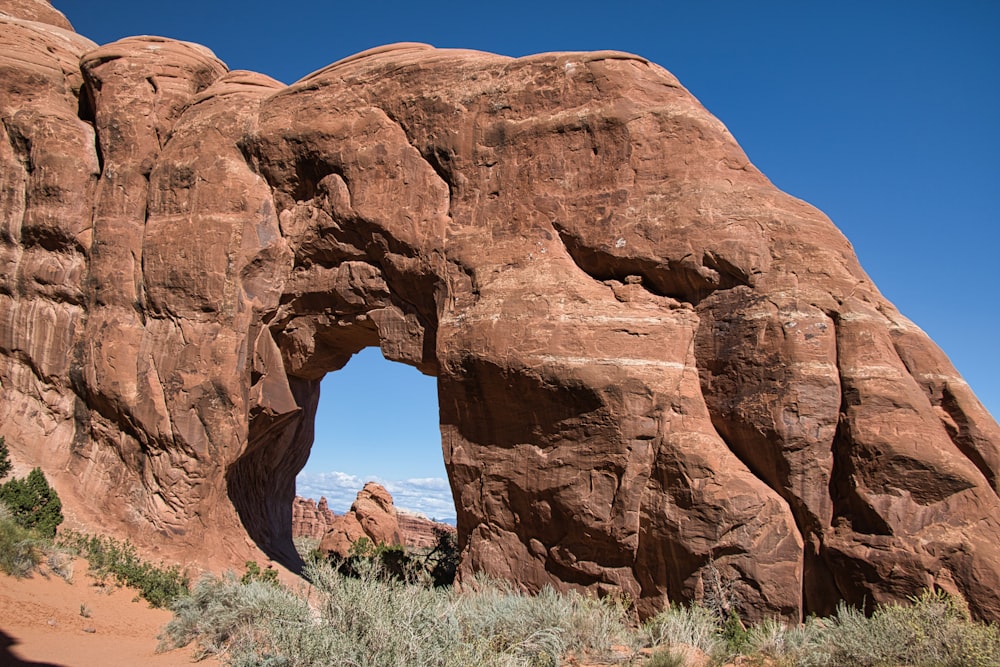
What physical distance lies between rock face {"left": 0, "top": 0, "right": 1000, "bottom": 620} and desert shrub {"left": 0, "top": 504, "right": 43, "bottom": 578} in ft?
5.03

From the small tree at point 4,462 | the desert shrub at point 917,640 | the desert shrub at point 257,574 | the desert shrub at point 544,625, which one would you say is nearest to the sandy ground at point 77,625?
the desert shrub at point 257,574

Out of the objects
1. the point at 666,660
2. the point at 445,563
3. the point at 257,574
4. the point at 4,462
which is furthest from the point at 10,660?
the point at 445,563

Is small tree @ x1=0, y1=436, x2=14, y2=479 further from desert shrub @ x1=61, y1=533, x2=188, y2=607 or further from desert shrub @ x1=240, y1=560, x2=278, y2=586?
desert shrub @ x1=240, y1=560, x2=278, y2=586

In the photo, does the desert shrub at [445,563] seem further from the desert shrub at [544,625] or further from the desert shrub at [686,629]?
the desert shrub at [686,629]

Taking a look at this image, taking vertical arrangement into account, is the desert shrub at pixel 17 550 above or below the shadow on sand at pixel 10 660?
above

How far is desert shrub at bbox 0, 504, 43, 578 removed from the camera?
36.9 ft

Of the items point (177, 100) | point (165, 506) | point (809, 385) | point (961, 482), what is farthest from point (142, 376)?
point (961, 482)

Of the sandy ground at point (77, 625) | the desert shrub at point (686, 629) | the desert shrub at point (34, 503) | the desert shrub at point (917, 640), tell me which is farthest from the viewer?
the desert shrub at point (34, 503)

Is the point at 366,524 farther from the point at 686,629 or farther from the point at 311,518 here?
the point at 686,629

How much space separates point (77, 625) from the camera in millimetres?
10891

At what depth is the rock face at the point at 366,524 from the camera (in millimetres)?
27594

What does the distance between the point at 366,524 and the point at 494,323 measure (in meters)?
19.1

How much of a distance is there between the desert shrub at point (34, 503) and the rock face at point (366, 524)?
13697 millimetres

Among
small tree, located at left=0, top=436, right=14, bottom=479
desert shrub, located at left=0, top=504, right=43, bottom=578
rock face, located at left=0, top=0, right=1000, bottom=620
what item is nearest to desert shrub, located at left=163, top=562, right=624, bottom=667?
rock face, located at left=0, top=0, right=1000, bottom=620
